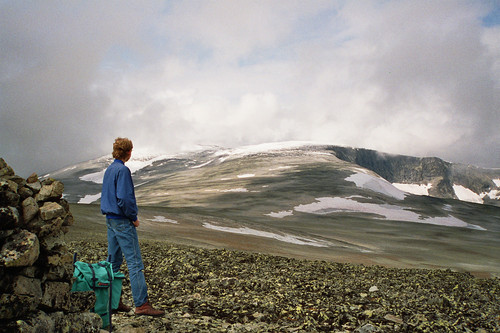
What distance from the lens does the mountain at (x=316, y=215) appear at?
43875 mm

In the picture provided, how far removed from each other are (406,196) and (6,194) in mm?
135682

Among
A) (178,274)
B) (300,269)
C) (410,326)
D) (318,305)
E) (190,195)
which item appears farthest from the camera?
(190,195)

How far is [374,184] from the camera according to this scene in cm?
13288

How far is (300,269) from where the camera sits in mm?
17594

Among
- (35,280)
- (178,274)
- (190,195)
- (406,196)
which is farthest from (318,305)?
(406,196)

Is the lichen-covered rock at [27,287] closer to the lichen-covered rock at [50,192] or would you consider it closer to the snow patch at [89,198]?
the lichen-covered rock at [50,192]

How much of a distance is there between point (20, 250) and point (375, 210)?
106 meters

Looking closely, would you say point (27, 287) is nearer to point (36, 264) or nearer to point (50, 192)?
point (36, 264)

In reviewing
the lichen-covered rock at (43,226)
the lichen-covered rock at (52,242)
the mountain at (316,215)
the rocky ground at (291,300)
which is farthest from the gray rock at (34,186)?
the mountain at (316,215)

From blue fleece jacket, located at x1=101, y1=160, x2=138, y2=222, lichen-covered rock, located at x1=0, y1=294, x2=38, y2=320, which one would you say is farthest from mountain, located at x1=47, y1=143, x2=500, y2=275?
lichen-covered rock, located at x1=0, y1=294, x2=38, y2=320

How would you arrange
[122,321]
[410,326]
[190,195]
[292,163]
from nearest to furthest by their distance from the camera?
[122,321] → [410,326] → [190,195] → [292,163]

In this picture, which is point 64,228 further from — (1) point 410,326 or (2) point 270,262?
(2) point 270,262

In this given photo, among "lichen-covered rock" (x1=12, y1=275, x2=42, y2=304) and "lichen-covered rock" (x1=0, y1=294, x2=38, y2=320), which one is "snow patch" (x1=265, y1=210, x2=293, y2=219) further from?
"lichen-covered rock" (x1=0, y1=294, x2=38, y2=320)

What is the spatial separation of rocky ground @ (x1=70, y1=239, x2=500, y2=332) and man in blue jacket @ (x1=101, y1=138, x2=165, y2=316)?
761mm
